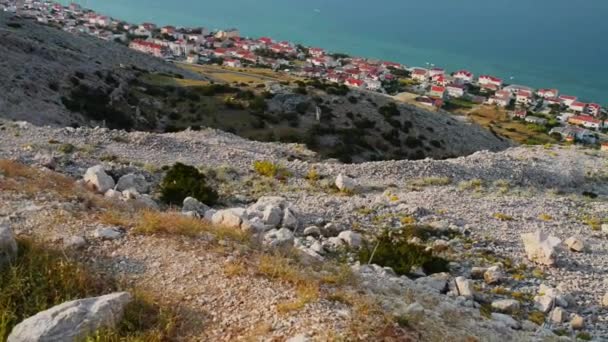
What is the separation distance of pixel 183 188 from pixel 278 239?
202 inches

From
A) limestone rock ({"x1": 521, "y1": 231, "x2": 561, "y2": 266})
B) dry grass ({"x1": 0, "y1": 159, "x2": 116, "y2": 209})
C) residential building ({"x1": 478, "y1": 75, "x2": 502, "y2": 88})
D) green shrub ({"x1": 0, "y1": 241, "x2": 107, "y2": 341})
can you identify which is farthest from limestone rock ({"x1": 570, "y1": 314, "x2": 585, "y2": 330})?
residential building ({"x1": 478, "y1": 75, "x2": 502, "y2": 88})

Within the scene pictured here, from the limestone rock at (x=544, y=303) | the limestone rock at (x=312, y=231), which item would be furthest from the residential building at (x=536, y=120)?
the limestone rock at (x=544, y=303)

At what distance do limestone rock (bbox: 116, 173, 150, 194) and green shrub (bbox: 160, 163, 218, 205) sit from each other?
46 cm

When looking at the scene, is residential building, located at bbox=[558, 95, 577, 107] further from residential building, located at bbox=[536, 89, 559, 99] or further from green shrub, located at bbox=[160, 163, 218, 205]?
green shrub, located at bbox=[160, 163, 218, 205]

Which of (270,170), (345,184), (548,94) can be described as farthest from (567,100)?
(270,170)

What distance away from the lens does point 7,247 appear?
6395 millimetres

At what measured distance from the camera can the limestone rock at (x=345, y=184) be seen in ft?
54.0

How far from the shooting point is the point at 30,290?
5922 millimetres

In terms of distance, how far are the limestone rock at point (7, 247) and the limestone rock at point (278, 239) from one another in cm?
347

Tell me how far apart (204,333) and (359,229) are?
7.48 m

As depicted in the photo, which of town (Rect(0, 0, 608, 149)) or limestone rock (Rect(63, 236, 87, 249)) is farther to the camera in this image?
town (Rect(0, 0, 608, 149))

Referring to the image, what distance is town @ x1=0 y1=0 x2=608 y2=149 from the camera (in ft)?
336

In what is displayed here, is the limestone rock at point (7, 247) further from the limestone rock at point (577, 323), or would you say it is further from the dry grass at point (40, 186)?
the limestone rock at point (577, 323)

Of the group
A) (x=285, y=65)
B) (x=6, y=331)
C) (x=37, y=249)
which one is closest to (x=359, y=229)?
(x=37, y=249)
